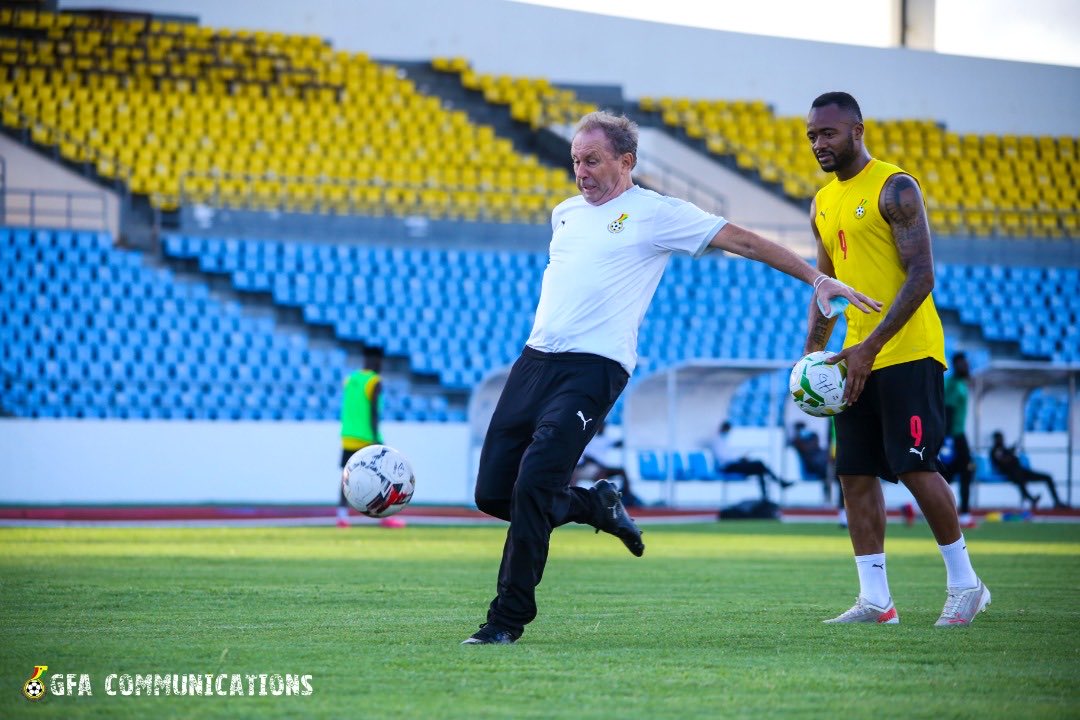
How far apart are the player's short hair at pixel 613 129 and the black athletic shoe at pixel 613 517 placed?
1395mm

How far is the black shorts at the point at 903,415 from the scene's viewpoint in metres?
6.28

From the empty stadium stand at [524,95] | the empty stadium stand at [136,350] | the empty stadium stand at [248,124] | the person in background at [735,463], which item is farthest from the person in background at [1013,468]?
the empty stadium stand at [524,95]

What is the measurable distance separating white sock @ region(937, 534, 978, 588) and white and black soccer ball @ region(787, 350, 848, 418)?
32.4 inches

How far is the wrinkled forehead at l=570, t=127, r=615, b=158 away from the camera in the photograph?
19.4 feet

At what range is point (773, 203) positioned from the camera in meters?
29.9

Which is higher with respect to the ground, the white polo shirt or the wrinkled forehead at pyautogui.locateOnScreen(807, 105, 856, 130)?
the wrinkled forehead at pyautogui.locateOnScreen(807, 105, 856, 130)

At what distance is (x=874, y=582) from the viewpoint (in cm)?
654

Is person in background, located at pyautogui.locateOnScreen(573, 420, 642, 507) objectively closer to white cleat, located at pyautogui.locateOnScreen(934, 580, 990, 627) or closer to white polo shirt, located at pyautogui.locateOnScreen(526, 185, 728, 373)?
white cleat, located at pyautogui.locateOnScreen(934, 580, 990, 627)

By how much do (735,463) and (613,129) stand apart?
1368 cm

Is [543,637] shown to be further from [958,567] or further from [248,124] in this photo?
[248,124]

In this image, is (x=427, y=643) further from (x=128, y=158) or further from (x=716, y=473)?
(x=128, y=158)

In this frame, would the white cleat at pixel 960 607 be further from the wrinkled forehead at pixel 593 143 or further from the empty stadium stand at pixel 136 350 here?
the empty stadium stand at pixel 136 350

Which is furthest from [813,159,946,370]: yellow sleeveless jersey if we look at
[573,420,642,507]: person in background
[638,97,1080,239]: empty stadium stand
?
[638,97,1080,239]: empty stadium stand

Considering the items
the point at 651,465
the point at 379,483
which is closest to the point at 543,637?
the point at 379,483
